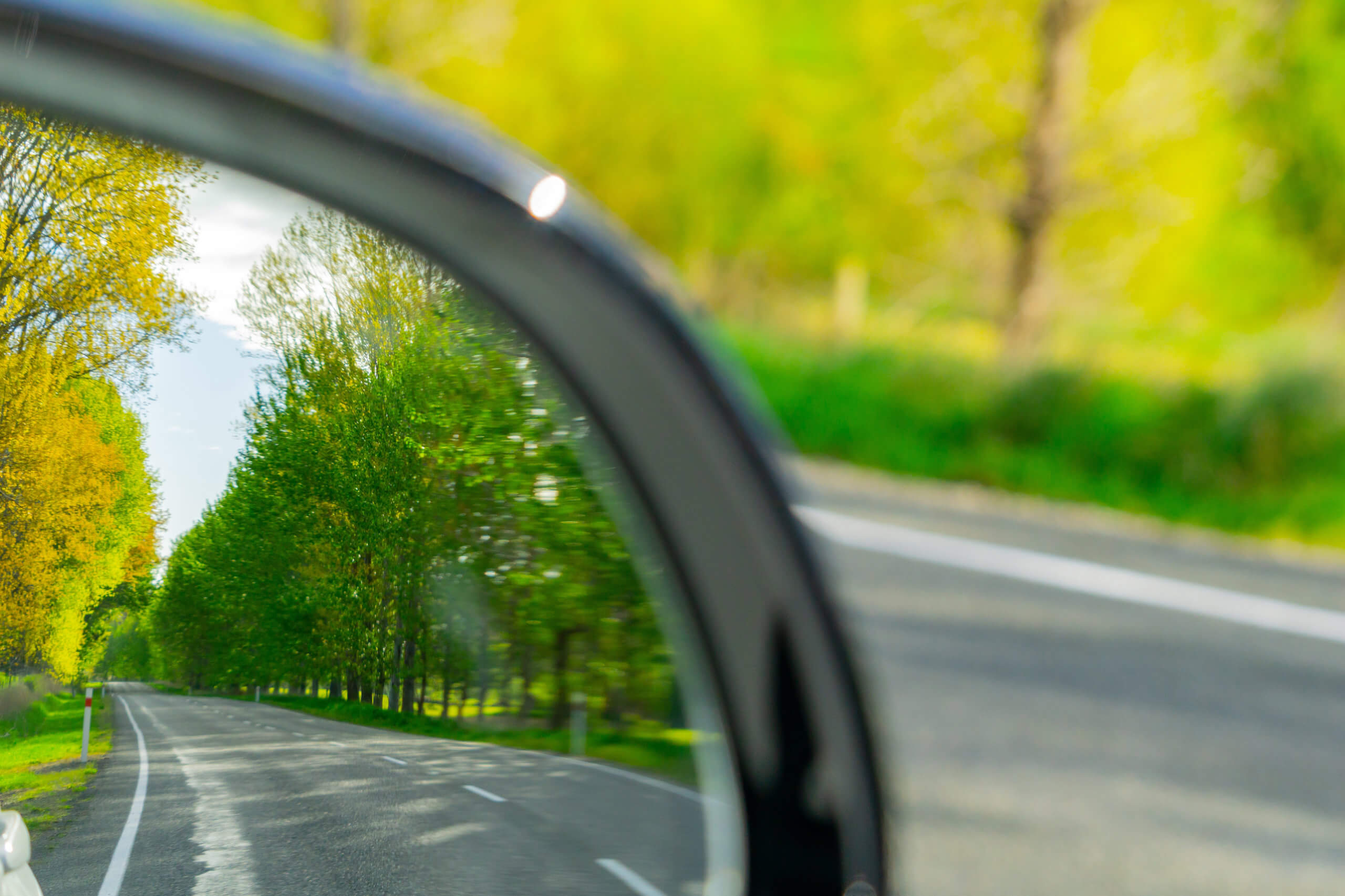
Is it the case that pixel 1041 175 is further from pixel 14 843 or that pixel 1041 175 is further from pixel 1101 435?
pixel 14 843

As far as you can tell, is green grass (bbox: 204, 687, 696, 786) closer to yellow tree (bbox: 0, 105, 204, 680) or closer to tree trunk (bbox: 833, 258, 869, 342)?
yellow tree (bbox: 0, 105, 204, 680)

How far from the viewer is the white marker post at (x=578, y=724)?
803mm

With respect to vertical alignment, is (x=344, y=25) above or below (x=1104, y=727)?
above

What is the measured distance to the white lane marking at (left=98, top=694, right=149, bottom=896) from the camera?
2.34 ft

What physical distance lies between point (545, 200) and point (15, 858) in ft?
1.91

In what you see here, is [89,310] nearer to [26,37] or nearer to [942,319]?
[26,37]

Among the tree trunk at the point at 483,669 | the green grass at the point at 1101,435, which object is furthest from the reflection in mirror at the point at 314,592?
the green grass at the point at 1101,435

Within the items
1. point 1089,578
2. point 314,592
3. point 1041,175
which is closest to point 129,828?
point 314,592

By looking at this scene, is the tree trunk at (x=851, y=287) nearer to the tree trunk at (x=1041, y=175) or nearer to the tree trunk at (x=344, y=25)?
the tree trunk at (x=1041, y=175)

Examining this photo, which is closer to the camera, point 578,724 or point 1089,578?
point 578,724

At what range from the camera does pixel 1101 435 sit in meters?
10.2

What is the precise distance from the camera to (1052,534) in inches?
328

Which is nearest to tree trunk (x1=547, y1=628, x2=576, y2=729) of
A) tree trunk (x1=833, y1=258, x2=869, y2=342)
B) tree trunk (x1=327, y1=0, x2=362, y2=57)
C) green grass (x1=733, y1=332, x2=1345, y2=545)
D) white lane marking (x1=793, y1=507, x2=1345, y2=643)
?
white lane marking (x1=793, y1=507, x2=1345, y2=643)

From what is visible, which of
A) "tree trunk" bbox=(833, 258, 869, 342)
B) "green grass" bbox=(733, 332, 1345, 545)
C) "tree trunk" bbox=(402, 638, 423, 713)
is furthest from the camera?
"tree trunk" bbox=(833, 258, 869, 342)
